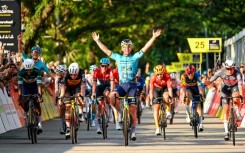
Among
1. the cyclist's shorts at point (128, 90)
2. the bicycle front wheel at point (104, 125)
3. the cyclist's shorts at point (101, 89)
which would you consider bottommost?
the bicycle front wheel at point (104, 125)

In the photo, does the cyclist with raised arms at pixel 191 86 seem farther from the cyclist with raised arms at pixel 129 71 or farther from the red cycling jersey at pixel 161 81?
the cyclist with raised arms at pixel 129 71

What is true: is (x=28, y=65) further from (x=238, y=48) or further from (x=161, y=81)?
(x=238, y=48)

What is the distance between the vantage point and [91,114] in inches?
1137

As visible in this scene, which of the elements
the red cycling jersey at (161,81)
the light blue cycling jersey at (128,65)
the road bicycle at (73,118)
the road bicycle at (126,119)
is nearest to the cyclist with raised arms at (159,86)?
the red cycling jersey at (161,81)

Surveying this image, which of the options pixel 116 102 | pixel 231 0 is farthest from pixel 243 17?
pixel 116 102

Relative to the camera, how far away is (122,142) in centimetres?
2334

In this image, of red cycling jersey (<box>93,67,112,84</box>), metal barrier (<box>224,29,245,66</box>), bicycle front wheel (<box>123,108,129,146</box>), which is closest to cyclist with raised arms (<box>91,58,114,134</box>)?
red cycling jersey (<box>93,67,112,84</box>)

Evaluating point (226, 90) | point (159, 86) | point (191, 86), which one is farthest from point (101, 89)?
point (226, 90)

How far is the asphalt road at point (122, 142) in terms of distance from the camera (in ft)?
68.9

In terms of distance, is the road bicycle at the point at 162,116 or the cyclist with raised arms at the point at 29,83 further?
the road bicycle at the point at 162,116

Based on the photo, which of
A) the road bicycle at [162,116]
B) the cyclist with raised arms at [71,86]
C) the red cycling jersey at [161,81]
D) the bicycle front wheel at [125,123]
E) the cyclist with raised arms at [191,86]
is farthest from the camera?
the cyclist with raised arms at [191,86]

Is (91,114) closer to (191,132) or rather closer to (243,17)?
(191,132)

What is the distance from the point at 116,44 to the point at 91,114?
38.1m

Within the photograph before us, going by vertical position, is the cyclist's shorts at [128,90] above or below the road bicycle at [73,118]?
above
